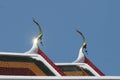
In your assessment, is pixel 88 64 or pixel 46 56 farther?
pixel 88 64

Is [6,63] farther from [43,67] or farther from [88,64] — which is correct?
[88,64]

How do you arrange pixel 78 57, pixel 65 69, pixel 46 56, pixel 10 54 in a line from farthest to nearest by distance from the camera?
1. pixel 78 57
2. pixel 65 69
3. pixel 46 56
4. pixel 10 54

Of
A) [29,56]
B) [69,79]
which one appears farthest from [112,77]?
[29,56]

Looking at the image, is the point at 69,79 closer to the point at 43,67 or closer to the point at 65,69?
the point at 43,67

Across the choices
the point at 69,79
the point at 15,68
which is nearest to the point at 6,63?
the point at 15,68

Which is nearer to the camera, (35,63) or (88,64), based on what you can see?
(35,63)

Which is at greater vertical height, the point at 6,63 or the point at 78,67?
the point at 6,63

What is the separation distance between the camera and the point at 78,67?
1045 inches

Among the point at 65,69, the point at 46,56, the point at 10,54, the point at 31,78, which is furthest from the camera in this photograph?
the point at 65,69

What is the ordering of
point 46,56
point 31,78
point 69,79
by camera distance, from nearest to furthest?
1. point 31,78
2. point 69,79
3. point 46,56

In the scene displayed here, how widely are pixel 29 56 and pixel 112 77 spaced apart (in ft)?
15.8

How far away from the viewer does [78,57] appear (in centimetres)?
A: 2764

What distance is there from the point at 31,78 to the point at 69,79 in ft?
8.15

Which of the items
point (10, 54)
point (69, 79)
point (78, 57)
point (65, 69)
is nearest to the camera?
point (69, 79)
